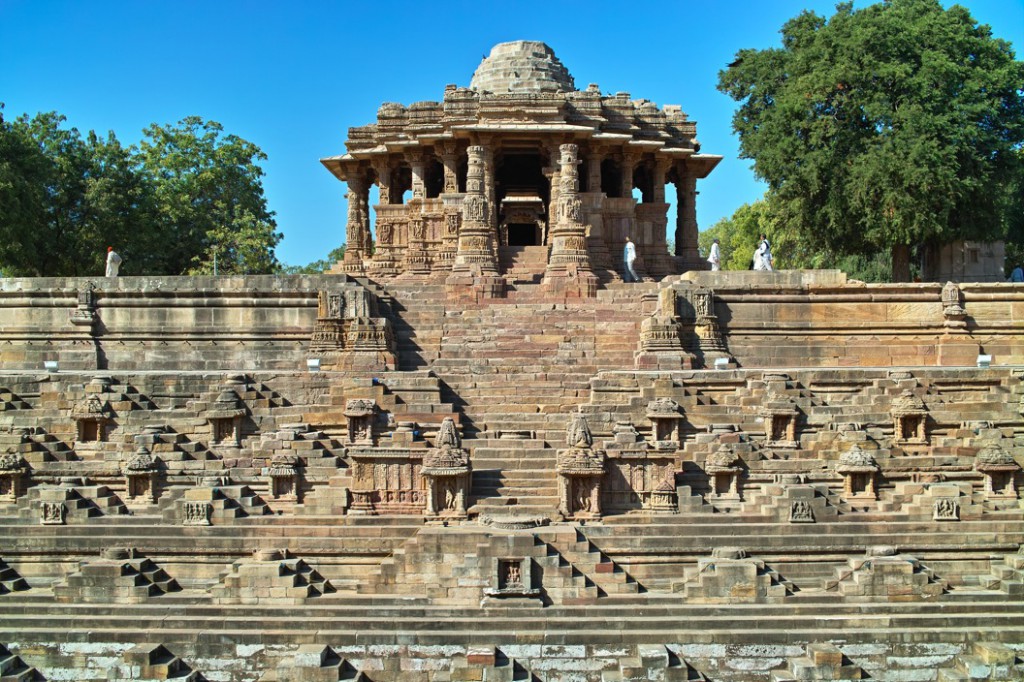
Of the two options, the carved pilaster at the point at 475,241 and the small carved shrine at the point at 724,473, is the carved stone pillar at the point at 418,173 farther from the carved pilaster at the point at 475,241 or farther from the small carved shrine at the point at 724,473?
the small carved shrine at the point at 724,473

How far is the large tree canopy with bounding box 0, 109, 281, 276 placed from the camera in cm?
2817

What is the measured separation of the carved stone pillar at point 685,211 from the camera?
28.4 metres

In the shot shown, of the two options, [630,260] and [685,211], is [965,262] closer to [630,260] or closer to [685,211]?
[685,211]

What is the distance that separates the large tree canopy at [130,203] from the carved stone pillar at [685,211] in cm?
1546

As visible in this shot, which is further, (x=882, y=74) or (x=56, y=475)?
(x=882, y=74)

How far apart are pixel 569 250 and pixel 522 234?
8.50 metres

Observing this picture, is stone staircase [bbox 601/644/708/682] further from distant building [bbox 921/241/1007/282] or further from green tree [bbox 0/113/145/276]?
green tree [bbox 0/113/145/276]

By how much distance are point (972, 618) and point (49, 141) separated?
94.9 feet

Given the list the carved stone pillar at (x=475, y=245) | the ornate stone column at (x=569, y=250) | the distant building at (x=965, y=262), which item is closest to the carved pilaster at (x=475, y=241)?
the carved stone pillar at (x=475, y=245)

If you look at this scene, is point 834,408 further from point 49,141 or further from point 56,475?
point 49,141

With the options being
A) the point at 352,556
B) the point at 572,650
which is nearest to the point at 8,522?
the point at 352,556

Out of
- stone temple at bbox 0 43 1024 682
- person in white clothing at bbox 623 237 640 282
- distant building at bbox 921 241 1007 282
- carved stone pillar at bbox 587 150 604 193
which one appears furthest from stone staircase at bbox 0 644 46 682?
distant building at bbox 921 241 1007 282

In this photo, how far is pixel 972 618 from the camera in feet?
41.4

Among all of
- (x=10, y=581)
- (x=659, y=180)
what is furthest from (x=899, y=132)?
(x=10, y=581)
